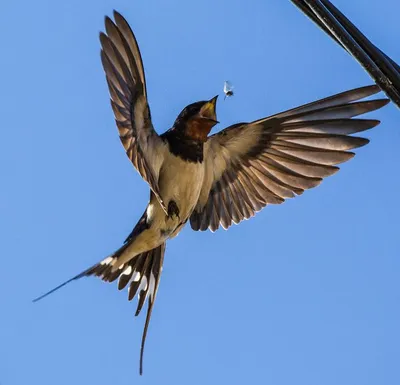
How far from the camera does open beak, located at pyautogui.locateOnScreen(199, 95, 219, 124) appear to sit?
3262 millimetres

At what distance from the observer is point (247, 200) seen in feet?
11.8

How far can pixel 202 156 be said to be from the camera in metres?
3.32

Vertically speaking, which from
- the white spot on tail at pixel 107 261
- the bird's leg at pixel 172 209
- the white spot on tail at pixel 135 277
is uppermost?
the bird's leg at pixel 172 209

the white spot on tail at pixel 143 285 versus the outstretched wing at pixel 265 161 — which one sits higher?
the outstretched wing at pixel 265 161

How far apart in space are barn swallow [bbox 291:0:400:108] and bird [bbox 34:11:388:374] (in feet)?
3.04

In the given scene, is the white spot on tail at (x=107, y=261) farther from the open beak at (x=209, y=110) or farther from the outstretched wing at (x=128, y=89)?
the open beak at (x=209, y=110)

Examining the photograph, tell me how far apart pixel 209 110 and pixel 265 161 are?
487 millimetres

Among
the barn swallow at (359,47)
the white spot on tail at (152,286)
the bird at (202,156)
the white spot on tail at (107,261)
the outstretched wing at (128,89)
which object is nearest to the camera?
the barn swallow at (359,47)

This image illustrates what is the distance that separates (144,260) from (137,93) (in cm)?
86

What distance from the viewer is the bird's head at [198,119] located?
10.7 feet

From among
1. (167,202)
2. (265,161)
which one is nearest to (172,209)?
(167,202)

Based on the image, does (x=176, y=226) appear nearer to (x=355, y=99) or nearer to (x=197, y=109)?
(x=197, y=109)

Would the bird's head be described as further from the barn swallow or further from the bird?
the barn swallow

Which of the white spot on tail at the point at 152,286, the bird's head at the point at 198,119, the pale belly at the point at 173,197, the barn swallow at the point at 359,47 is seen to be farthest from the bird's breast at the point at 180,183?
the barn swallow at the point at 359,47
